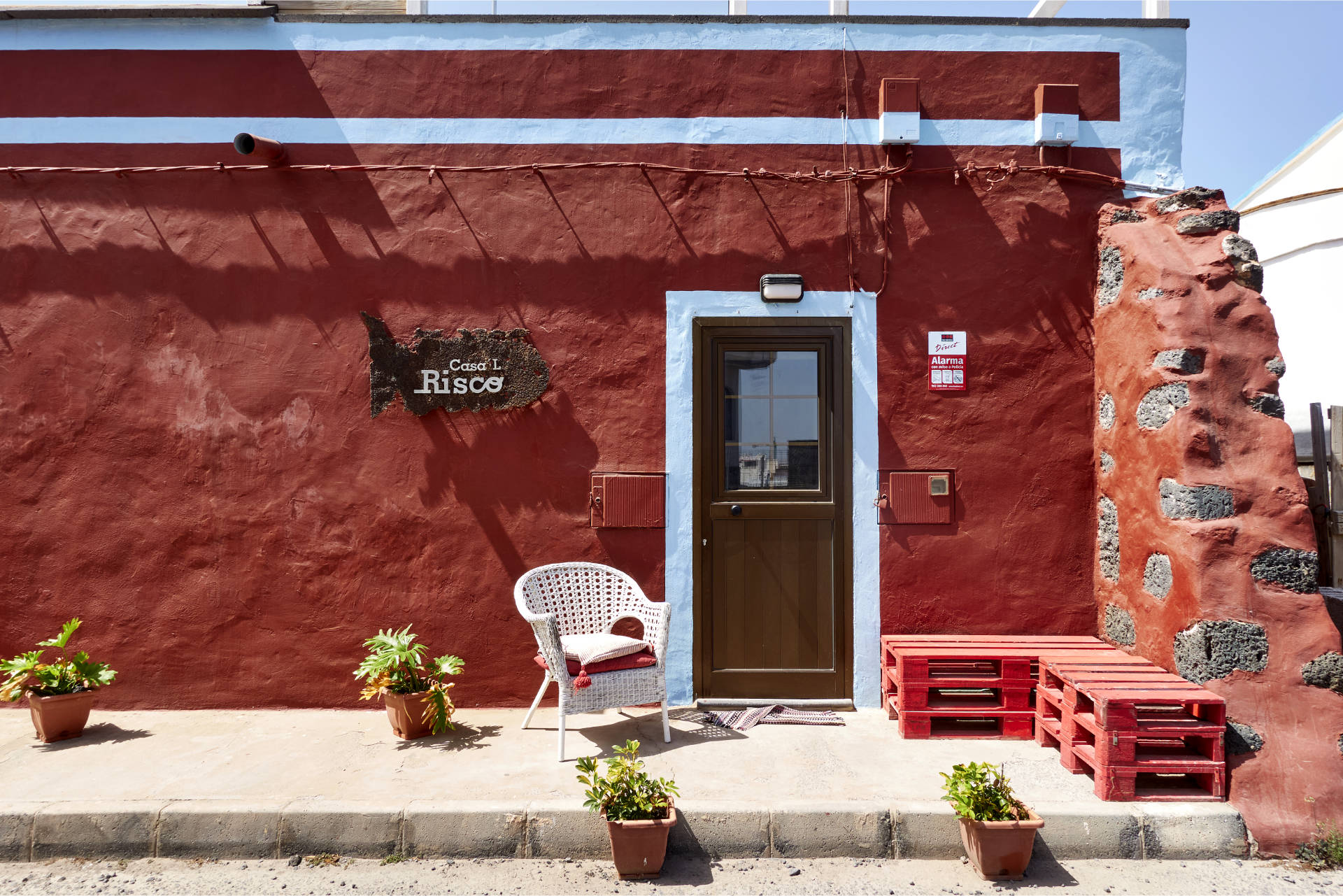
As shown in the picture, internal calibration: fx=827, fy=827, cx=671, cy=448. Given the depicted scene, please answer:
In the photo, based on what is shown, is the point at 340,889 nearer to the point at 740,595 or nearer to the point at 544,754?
the point at 544,754

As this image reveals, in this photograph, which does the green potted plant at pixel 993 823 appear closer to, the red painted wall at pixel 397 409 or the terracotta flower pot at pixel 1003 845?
the terracotta flower pot at pixel 1003 845

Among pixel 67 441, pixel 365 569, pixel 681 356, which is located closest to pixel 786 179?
pixel 681 356

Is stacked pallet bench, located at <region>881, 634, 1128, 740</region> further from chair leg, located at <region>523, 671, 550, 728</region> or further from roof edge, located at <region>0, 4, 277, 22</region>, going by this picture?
roof edge, located at <region>0, 4, 277, 22</region>

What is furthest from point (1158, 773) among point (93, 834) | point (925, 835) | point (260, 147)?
point (260, 147)

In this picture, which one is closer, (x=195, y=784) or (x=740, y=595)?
(x=195, y=784)

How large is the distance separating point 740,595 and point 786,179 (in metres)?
2.44

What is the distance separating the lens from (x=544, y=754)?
4.02 meters

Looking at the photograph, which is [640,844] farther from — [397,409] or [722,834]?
[397,409]

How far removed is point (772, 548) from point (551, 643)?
147 cm

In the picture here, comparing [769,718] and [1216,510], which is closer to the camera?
[1216,510]

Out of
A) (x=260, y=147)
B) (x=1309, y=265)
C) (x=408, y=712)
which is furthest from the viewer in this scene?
(x=1309, y=265)

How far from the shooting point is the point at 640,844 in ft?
10.5

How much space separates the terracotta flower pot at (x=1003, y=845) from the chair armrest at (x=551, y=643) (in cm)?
187

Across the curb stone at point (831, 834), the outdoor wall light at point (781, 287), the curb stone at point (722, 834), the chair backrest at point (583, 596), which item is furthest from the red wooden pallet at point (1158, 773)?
the outdoor wall light at point (781, 287)
